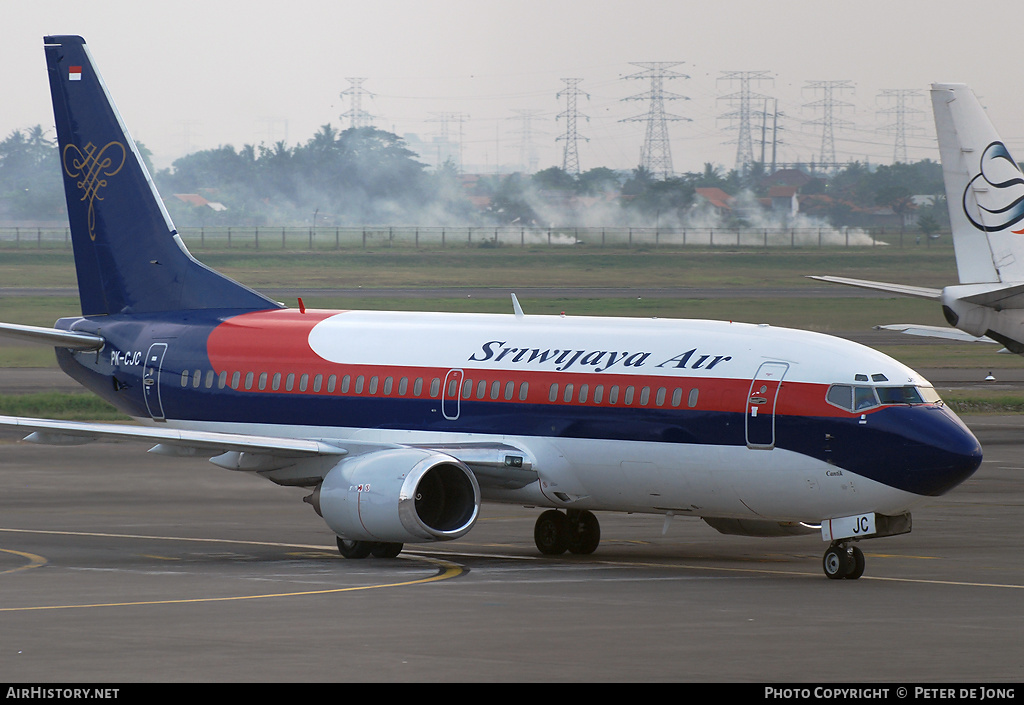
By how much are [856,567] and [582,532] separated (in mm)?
5524

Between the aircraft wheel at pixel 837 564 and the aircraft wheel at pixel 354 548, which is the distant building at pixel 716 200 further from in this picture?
the aircraft wheel at pixel 837 564

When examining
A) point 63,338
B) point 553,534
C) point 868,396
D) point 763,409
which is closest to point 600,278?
point 63,338

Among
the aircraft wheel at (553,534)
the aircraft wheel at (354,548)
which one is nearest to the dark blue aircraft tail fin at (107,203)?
the aircraft wheel at (354,548)

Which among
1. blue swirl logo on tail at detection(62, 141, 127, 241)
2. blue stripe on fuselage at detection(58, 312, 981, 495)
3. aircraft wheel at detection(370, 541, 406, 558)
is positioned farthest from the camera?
blue swirl logo on tail at detection(62, 141, 127, 241)

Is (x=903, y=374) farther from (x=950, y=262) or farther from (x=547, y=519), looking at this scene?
(x=950, y=262)

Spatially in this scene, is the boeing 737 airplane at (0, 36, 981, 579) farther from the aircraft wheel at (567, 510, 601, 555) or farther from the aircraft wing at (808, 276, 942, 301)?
the aircraft wing at (808, 276, 942, 301)

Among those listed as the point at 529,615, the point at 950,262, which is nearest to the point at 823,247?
the point at 950,262

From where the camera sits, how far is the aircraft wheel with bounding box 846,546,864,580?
2448 centimetres

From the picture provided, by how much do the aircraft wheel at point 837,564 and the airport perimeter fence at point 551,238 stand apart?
8051cm

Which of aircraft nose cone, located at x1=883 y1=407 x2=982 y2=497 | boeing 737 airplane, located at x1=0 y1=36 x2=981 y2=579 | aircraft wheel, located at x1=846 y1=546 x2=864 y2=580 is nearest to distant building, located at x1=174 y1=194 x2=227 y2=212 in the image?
boeing 737 airplane, located at x1=0 y1=36 x2=981 y2=579

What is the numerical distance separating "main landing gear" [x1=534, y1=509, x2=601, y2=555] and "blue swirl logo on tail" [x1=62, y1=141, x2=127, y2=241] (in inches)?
466

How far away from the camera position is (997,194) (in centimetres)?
3903

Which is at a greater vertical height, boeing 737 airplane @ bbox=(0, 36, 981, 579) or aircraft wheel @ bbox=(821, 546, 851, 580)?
boeing 737 airplane @ bbox=(0, 36, 981, 579)

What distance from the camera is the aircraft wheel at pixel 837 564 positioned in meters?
24.5
